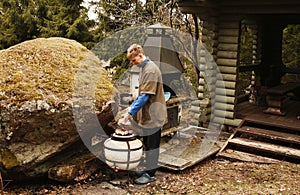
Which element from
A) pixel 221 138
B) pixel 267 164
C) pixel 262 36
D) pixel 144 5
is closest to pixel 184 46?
pixel 144 5

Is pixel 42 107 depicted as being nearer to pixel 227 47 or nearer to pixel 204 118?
pixel 204 118

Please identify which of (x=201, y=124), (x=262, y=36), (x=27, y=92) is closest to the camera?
(x=27, y=92)

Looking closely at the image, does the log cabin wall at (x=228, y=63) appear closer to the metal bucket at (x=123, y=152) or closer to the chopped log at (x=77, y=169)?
the metal bucket at (x=123, y=152)

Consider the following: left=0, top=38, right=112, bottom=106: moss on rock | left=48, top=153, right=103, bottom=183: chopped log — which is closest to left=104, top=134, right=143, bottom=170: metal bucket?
left=48, top=153, right=103, bottom=183: chopped log

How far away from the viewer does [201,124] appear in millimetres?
8109

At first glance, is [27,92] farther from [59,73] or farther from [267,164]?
[267,164]

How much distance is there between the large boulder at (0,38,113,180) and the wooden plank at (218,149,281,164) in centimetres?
221

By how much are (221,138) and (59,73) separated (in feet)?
11.5

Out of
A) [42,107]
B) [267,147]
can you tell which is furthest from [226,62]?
[42,107]

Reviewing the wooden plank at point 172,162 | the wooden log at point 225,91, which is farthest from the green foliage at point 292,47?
the wooden plank at point 172,162

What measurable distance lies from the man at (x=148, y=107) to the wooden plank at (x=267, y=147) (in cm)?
198

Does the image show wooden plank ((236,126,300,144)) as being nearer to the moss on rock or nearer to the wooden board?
the wooden board

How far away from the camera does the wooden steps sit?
6.32 m

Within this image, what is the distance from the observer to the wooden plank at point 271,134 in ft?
21.6
